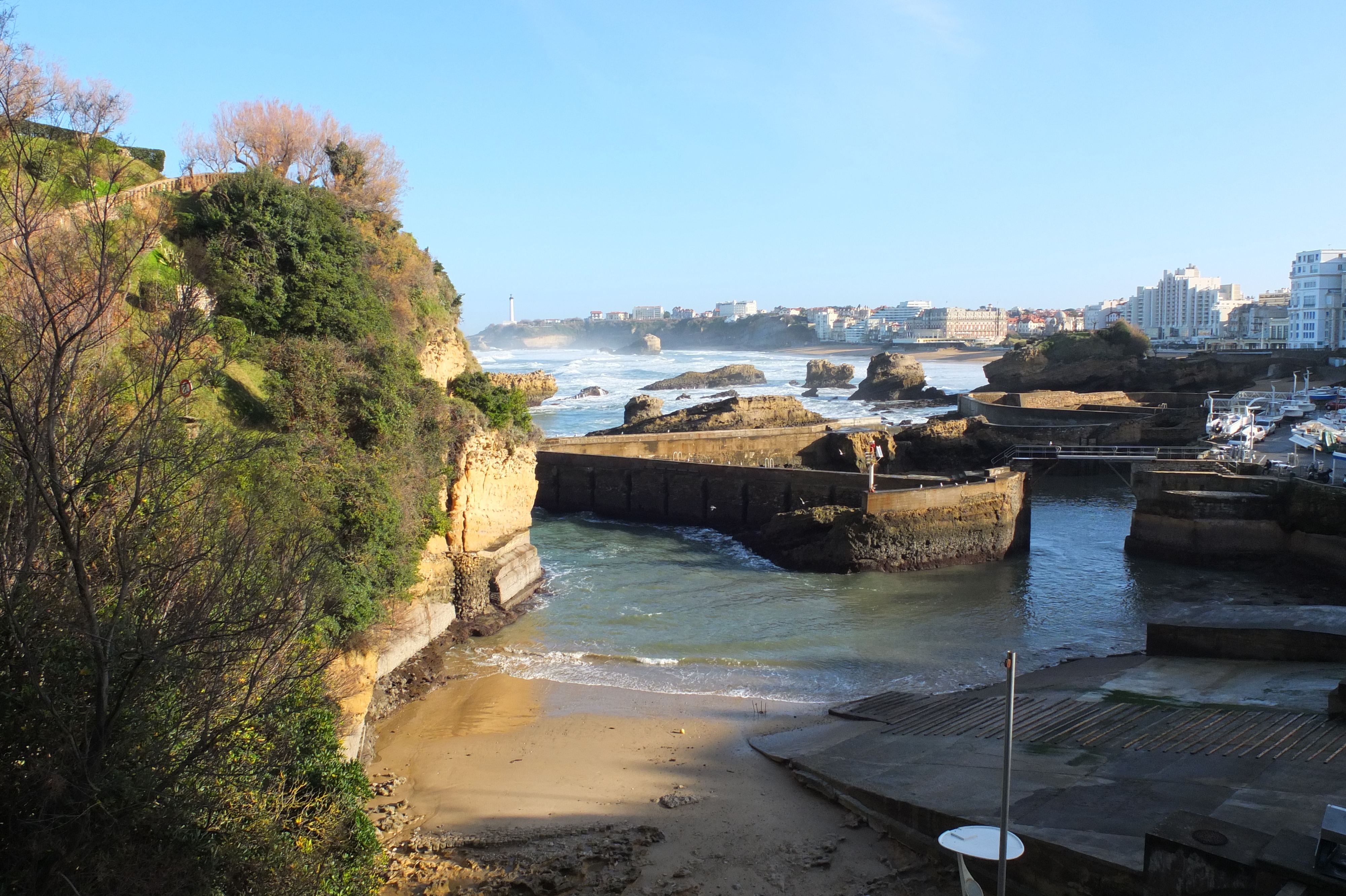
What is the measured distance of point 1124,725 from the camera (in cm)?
1266

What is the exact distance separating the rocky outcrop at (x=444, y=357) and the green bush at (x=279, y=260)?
219 centimetres

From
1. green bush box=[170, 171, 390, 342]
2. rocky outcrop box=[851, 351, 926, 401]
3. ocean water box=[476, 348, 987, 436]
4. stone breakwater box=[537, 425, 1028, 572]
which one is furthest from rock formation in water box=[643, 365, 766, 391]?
green bush box=[170, 171, 390, 342]

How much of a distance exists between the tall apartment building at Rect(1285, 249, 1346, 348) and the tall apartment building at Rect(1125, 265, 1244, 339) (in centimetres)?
6961

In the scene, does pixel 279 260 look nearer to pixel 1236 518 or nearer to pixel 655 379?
pixel 1236 518

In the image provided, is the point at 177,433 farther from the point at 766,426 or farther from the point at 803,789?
the point at 766,426

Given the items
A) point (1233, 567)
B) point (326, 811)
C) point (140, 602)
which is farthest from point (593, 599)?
point (1233, 567)

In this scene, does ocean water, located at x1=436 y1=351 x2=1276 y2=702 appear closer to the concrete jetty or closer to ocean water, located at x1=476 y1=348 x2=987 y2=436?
the concrete jetty

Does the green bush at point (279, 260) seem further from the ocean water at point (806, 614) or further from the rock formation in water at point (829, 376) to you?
the rock formation in water at point (829, 376)

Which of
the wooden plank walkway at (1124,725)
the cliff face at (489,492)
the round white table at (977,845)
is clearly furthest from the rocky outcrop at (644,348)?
the round white table at (977,845)

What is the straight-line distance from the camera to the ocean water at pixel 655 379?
2514 inches

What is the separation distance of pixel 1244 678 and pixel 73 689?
51.0 feet

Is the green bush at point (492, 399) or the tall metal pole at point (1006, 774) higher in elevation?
the green bush at point (492, 399)

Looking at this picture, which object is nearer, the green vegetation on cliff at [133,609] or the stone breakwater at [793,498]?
the green vegetation on cliff at [133,609]

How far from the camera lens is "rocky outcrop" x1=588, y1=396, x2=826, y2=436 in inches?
1695
